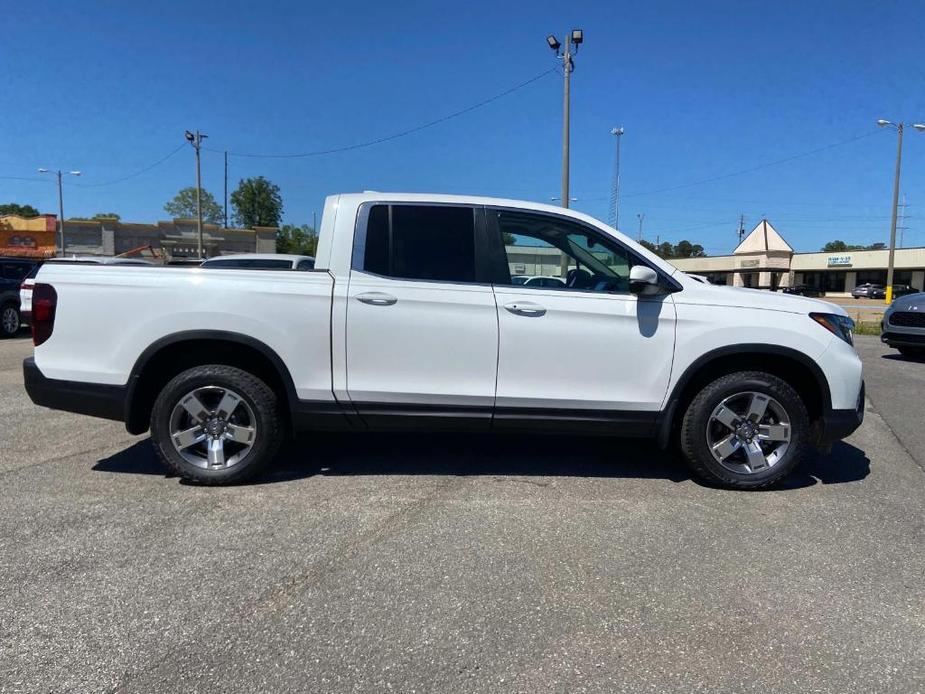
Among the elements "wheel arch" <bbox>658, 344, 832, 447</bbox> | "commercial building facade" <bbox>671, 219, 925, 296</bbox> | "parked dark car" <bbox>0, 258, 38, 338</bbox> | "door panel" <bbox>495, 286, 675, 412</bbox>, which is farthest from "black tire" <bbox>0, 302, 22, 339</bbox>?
"commercial building facade" <bbox>671, 219, 925, 296</bbox>

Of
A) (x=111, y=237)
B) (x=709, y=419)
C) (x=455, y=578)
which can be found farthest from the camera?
(x=111, y=237)

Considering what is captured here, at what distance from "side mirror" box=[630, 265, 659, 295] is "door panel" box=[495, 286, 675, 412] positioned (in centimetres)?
9

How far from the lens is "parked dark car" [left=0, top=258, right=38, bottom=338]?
14.0m

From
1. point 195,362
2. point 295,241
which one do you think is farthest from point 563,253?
point 295,241

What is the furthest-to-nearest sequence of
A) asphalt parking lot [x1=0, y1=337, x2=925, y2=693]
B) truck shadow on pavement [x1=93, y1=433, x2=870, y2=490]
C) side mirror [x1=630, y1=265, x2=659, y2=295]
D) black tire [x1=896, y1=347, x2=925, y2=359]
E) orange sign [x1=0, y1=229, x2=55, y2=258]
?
orange sign [x1=0, y1=229, x2=55, y2=258] < black tire [x1=896, y1=347, x2=925, y2=359] < truck shadow on pavement [x1=93, y1=433, x2=870, y2=490] < side mirror [x1=630, y1=265, x2=659, y2=295] < asphalt parking lot [x1=0, y1=337, x2=925, y2=693]

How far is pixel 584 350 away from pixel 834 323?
5.87 ft

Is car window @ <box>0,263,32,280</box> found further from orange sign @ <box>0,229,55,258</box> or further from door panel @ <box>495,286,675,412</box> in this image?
orange sign @ <box>0,229,55,258</box>

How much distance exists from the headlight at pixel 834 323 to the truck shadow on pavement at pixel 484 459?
1.12 metres

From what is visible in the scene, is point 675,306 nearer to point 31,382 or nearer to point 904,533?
point 904,533

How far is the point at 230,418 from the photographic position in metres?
4.34

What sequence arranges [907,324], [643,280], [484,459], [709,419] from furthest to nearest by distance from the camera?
[907,324] → [484,459] → [709,419] → [643,280]

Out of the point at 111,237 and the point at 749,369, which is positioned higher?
the point at 111,237

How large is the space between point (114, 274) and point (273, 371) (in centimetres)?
122

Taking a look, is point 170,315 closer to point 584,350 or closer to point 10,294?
point 584,350
